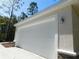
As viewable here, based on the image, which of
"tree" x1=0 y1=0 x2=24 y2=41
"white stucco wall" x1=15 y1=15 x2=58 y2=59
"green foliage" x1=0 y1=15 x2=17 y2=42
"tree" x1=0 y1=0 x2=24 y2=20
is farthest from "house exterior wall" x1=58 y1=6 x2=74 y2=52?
"tree" x1=0 y1=0 x2=24 y2=20

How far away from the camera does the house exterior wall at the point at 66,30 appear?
5594mm

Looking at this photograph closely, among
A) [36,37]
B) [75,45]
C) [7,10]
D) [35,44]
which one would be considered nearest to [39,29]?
[36,37]

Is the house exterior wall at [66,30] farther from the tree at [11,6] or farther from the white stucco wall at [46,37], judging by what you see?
the tree at [11,6]

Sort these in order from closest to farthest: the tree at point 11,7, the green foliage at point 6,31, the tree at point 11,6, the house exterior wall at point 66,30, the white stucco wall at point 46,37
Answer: the house exterior wall at point 66,30 < the white stucco wall at point 46,37 < the green foliage at point 6,31 < the tree at point 11,7 < the tree at point 11,6

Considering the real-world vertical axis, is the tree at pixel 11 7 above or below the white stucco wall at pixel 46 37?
above

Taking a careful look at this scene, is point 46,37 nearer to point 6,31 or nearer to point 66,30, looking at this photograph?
point 66,30

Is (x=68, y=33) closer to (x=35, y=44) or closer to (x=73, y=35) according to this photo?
(x=73, y=35)

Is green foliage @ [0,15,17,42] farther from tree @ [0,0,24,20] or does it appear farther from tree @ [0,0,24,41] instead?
tree @ [0,0,24,20]

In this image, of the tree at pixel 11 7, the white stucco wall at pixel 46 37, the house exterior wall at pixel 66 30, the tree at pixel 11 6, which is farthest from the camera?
the tree at pixel 11 6

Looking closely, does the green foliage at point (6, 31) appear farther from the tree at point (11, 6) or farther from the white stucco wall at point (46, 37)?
the white stucco wall at point (46, 37)

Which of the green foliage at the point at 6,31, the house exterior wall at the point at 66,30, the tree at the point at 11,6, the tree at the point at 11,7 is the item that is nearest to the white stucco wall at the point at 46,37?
the house exterior wall at the point at 66,30

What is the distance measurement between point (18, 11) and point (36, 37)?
17676 mm

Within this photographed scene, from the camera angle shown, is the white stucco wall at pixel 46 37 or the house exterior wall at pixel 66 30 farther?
the white stucco wall at pixel 46 37

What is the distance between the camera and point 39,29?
28.9 ft
